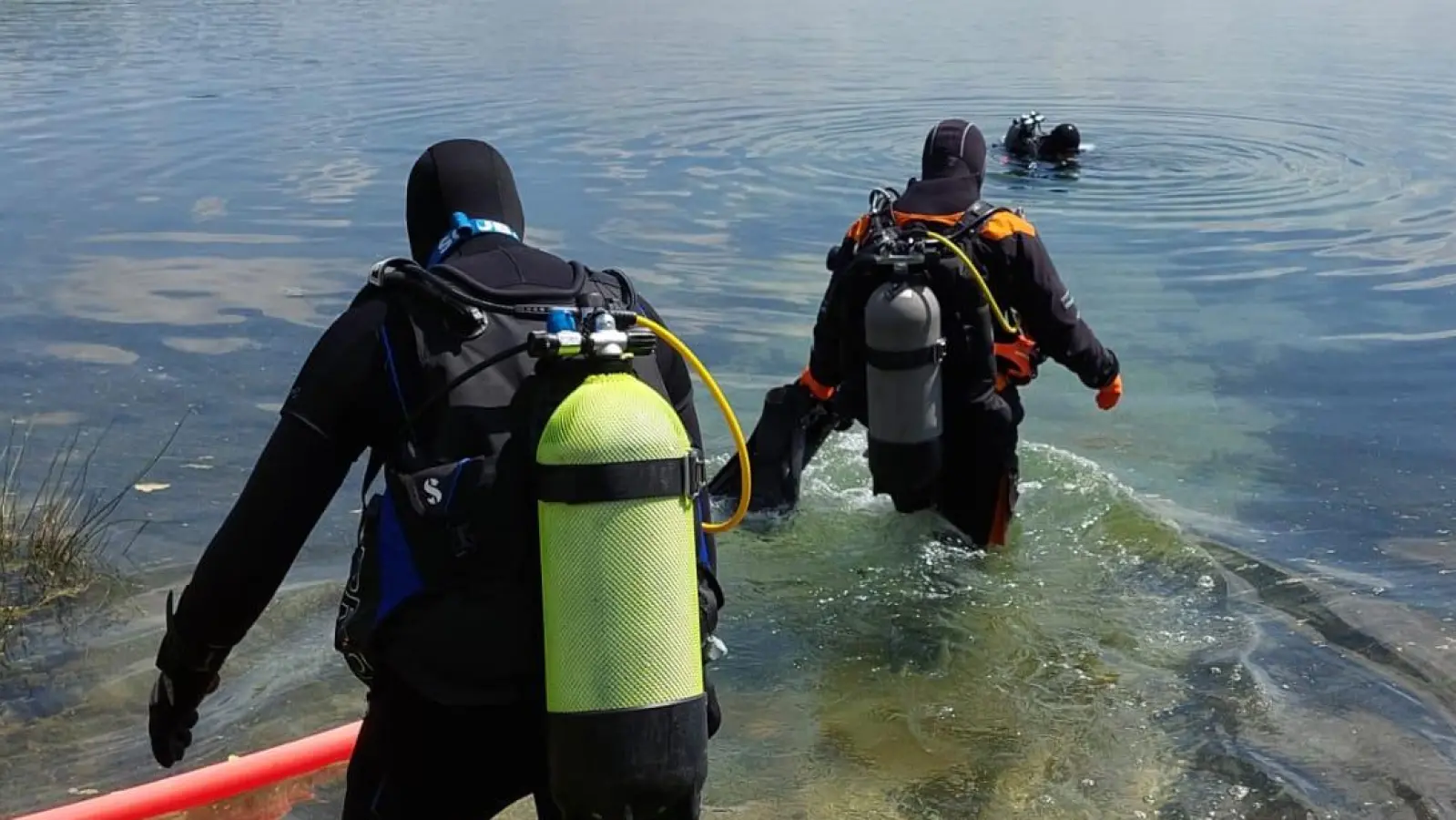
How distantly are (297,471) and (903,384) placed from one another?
3008mm

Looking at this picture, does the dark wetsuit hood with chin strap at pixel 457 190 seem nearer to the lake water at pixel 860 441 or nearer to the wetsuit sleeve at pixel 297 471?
the wetsuit sleeve at pixel 297 471

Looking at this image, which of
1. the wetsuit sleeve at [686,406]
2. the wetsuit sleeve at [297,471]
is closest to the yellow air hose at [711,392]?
the wetsuit sleeve at [686,406]

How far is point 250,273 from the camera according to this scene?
1173cm

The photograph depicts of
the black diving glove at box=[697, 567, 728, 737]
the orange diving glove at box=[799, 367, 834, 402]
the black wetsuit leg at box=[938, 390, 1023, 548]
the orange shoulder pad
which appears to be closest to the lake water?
the black wetsuit leg at box=[938, 390, 1023, 548]

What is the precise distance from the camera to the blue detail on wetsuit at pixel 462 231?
105 inches

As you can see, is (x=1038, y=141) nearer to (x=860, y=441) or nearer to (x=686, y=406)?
(x=860, y=441)

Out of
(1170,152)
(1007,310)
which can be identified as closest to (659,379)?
(1007,310)

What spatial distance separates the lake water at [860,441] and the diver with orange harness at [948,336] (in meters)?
0.56

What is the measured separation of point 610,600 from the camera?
229cm

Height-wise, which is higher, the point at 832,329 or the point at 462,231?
the point at 462,231

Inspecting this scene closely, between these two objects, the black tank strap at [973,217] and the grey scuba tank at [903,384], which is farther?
the black tank strap at [973,217]

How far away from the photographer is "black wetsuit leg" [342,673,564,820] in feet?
8.19

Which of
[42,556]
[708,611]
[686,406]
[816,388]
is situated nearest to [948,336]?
[816,388]

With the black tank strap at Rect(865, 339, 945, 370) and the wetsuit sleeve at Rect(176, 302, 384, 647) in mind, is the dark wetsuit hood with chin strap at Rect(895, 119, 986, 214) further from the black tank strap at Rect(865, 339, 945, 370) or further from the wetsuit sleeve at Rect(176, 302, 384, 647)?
the wetsuit sleeve at Rect(176, 302, 384, 647)
